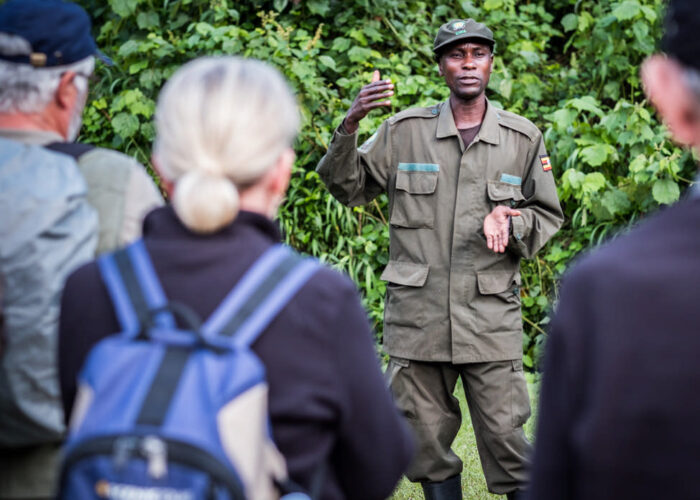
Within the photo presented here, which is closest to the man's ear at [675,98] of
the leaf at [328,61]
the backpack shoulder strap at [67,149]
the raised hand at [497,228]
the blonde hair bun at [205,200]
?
the blonde hair bun at [205,200]

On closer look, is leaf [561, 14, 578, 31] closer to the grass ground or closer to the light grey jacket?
the grass ground

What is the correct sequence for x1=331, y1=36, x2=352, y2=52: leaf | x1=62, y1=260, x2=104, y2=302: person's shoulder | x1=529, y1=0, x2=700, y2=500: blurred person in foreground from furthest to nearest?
x1=331, y1=36, x2=352, y2=52: leaf, x1=62, y1=260, x2=104, y2=302: person's shoulder, x1=529, y1=0, x2=700, y2=500: blurred person in foreground

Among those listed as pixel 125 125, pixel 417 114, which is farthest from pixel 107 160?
pixel 125 125

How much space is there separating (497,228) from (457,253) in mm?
243

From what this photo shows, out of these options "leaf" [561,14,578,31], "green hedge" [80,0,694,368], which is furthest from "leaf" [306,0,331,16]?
"leaf" [561,14,578,31]

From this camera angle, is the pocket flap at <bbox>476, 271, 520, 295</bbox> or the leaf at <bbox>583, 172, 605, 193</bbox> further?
the leaf at <bbox>583, 172, 605, 193</bbox>

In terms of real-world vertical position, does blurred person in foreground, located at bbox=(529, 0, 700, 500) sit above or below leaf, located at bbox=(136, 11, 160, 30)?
above

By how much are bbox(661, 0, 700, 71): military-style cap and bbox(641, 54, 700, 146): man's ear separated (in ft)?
0.08

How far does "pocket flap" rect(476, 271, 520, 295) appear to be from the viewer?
4355 millimetres

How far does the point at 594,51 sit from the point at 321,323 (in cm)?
672

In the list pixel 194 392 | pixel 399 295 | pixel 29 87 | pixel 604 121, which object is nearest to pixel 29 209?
pixel 29 87

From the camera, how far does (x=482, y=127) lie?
14.7ft

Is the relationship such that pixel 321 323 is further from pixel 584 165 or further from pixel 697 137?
pixel 584 165

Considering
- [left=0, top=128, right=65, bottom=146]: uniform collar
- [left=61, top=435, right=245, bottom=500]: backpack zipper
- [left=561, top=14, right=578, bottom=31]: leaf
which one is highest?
[left=0, top=128, right=65, bottom=146]: uniform collar
